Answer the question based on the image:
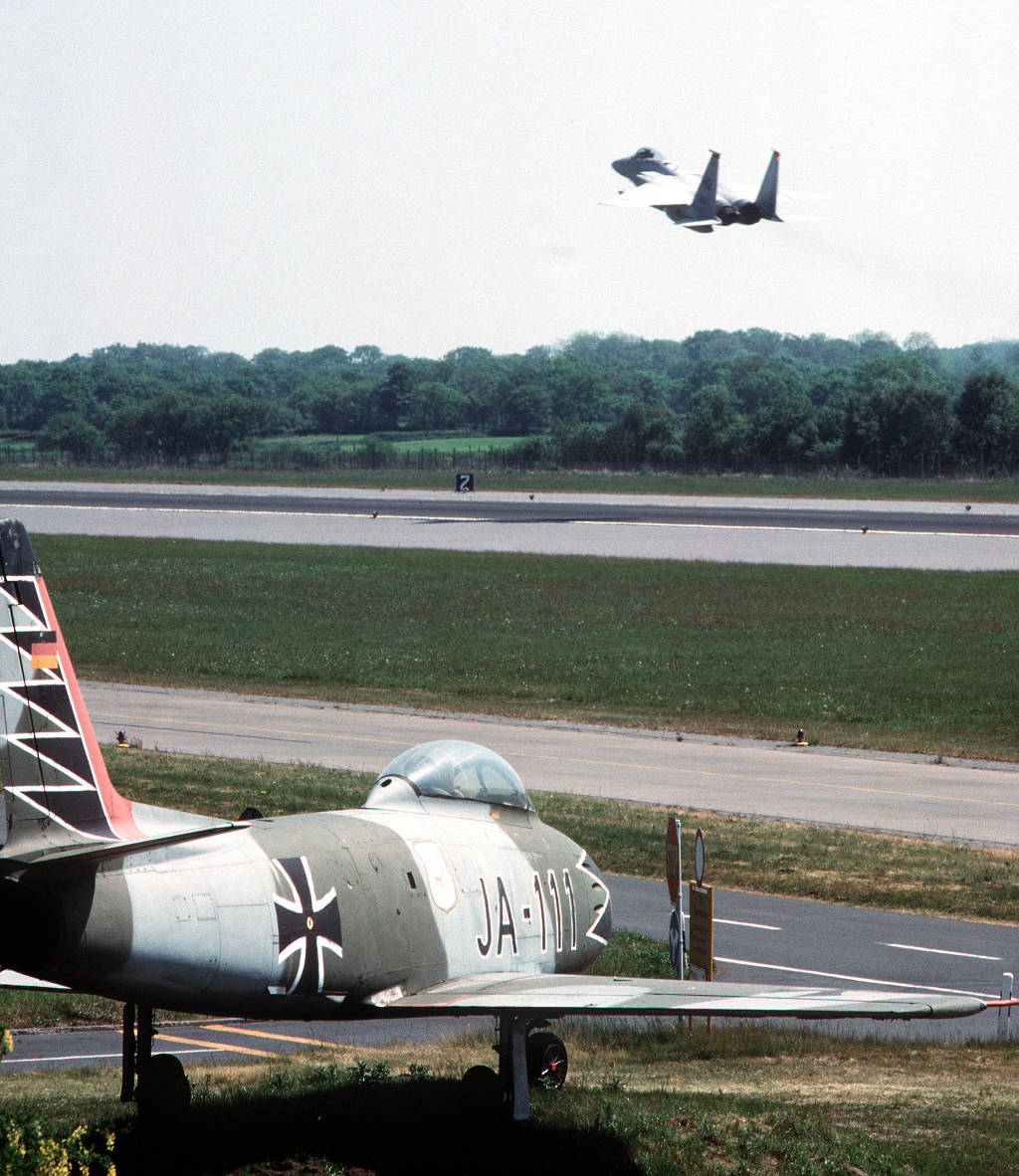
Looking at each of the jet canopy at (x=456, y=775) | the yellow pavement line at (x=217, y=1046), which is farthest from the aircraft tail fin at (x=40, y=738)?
the yellow pavement line at (x=217, y=1046)

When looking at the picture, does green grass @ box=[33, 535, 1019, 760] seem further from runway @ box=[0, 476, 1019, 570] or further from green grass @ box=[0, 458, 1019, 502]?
green grass @ box=[0, 458, 1019, 502]

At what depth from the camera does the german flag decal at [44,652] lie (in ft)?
37.5

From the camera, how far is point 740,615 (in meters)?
63.8

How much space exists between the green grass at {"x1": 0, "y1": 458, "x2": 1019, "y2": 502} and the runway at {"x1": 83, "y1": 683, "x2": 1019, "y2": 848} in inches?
3671

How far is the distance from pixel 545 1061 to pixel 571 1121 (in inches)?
49.2

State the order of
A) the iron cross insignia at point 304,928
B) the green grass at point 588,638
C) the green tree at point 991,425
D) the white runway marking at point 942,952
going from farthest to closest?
the green tree at point 991,425 < the green grass at point 588,638 < the white runway marking at point 942,952 < the iron cross insignia at point 304,928

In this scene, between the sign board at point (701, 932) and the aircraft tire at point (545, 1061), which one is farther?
the sign board at point (701, 932)

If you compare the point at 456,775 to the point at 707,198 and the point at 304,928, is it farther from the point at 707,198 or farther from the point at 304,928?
the point at 707,198

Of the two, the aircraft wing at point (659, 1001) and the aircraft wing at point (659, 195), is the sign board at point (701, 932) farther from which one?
the aircraft wing at point (659, 195)

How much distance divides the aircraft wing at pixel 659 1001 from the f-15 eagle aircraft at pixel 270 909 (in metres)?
0.03

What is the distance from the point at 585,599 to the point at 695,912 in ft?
162

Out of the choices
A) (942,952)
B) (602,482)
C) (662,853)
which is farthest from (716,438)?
(942,952)

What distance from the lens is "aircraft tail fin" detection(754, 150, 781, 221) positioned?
8800cm

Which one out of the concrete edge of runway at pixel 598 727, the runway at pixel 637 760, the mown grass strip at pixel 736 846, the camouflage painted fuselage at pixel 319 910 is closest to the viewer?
the camouflage painted fuselage at pixel 319 910
